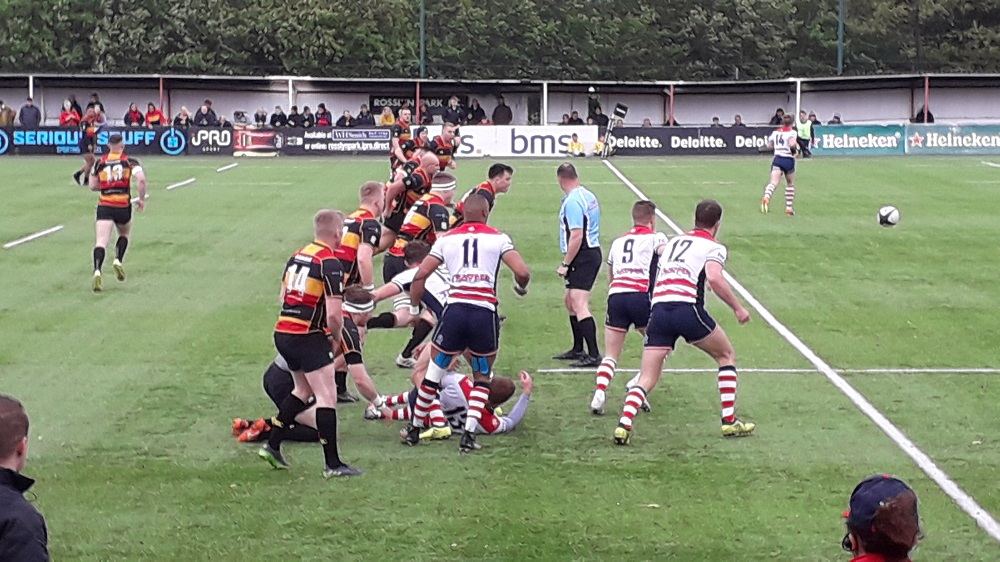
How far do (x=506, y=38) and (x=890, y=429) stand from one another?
5918 cm

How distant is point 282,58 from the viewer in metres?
64.8

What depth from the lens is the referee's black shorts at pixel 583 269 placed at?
14305mm

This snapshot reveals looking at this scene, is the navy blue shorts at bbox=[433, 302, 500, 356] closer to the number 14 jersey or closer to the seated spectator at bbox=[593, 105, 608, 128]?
the number 14 jersey

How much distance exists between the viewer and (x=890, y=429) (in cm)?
1146

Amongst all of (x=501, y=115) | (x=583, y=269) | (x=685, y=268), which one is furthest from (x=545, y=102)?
(x=685, y=268)

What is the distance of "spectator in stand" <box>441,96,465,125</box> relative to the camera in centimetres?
5121

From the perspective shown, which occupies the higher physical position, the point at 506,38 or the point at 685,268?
the point at 506,38

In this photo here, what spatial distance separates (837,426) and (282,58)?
55.9 metres

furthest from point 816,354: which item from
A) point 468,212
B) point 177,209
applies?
point 177,209

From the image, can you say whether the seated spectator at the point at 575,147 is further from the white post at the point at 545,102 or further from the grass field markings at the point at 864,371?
the grass field markings at the point at 864,371

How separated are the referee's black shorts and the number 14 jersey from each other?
3.36 meters

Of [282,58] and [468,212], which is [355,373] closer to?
[468,212]

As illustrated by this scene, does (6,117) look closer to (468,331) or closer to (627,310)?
(627,310)

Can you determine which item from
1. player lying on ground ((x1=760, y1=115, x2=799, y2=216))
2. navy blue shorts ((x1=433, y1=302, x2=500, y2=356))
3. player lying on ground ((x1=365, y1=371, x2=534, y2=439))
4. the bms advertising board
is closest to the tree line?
the bms advertising board
